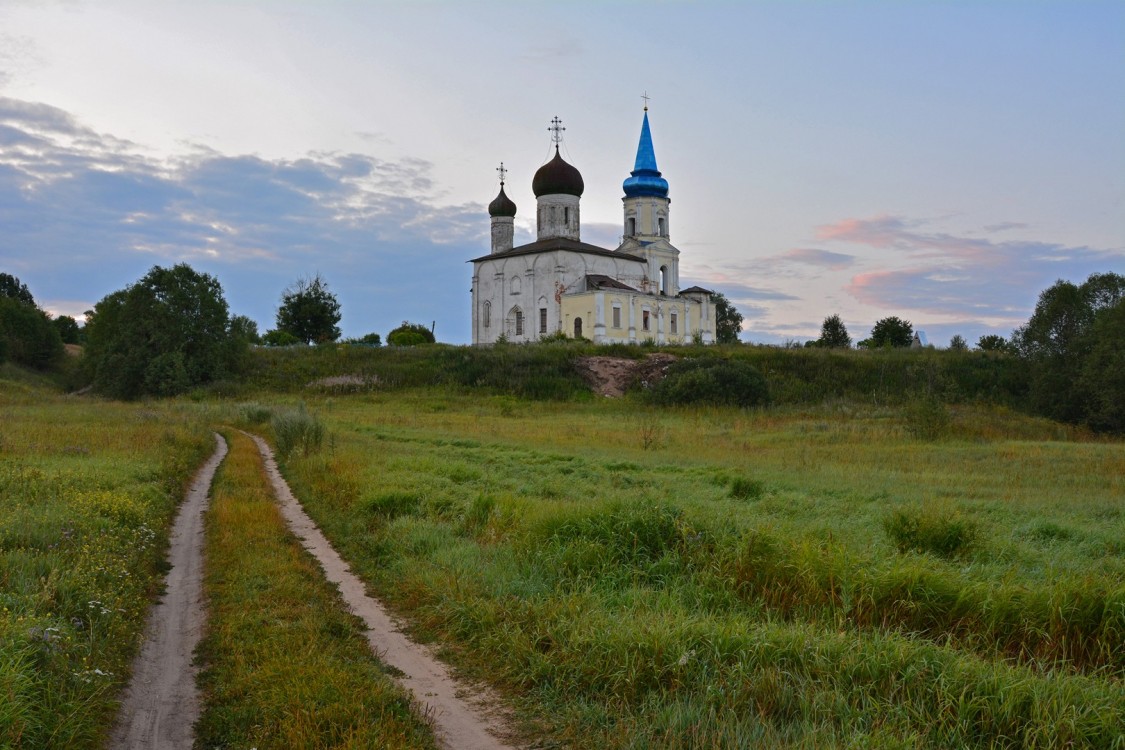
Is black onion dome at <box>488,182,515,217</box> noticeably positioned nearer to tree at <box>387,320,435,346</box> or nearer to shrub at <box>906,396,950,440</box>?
tree at <box>387,320,435,346</box>

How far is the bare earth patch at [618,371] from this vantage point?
4519 cm

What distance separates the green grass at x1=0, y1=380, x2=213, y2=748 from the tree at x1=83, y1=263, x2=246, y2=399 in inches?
1112

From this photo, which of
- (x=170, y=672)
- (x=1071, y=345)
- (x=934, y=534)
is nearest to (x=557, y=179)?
(x=1071, y=345)

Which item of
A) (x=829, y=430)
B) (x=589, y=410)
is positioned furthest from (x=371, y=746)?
(x=589, y=410)

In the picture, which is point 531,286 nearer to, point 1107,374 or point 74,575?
point 1107,374

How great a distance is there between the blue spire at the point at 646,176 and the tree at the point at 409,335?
19.4 meters

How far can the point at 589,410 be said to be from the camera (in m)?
38.3

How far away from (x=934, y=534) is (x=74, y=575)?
815 cm

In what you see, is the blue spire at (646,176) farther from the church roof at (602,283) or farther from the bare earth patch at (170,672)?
the bare earth patch at (170,672)

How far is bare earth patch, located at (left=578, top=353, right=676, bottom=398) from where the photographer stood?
45.2 m

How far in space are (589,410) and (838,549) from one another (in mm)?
30777

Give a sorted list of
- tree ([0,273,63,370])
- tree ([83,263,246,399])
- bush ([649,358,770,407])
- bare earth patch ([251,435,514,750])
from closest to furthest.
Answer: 1. bare earth patch ([251,435,514,750])
2. bush ([649,358,770,407])
3. tree ([83,263,246,399])
4. tree ([0,273,63,370])

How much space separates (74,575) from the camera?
23.1 ft

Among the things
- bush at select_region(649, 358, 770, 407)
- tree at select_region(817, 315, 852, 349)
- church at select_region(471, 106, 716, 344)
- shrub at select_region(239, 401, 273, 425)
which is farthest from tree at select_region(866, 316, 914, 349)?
shrub at select_region(239, 401, 273, 425)
